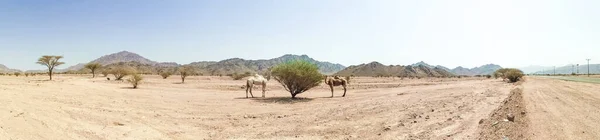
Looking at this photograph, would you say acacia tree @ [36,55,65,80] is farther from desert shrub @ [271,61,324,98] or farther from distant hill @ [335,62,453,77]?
distant hill @ [335,62,453,77]

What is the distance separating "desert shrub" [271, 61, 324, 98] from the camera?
86.4ft

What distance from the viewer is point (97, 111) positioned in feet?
46.2

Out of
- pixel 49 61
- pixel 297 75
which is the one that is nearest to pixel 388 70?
pixel 49 61

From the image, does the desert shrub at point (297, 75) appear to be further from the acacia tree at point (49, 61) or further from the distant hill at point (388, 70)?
the distant hill at point (388, 70)

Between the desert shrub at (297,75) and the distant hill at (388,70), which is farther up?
the distant hill at (388,70)

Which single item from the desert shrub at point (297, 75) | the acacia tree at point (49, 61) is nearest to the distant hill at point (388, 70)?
the acacia tree at point (49, 61)

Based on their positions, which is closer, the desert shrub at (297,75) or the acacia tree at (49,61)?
the desert shrub at (297,75)

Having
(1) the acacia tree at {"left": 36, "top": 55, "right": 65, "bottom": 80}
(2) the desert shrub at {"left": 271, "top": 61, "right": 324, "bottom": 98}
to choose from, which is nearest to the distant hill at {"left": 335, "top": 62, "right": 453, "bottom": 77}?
(1) the acacia tree at {"left": 36, "top": 55, "right": 65, "bottom": 80}

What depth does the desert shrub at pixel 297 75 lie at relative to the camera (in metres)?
26.3

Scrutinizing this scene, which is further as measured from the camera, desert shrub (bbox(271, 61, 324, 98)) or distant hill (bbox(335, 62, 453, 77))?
distant hill (bbox(335, 62, 453, 77))

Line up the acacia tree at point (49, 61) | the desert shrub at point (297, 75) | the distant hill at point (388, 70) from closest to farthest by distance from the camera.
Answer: the desert shrub at point (297, 75) < the acacia tree at point (49, 61) < the distant hill at point (388, 70)

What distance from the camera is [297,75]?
85.8ft

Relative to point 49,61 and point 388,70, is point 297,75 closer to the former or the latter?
point 49,61

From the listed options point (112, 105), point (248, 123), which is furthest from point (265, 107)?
point (112, 105)
